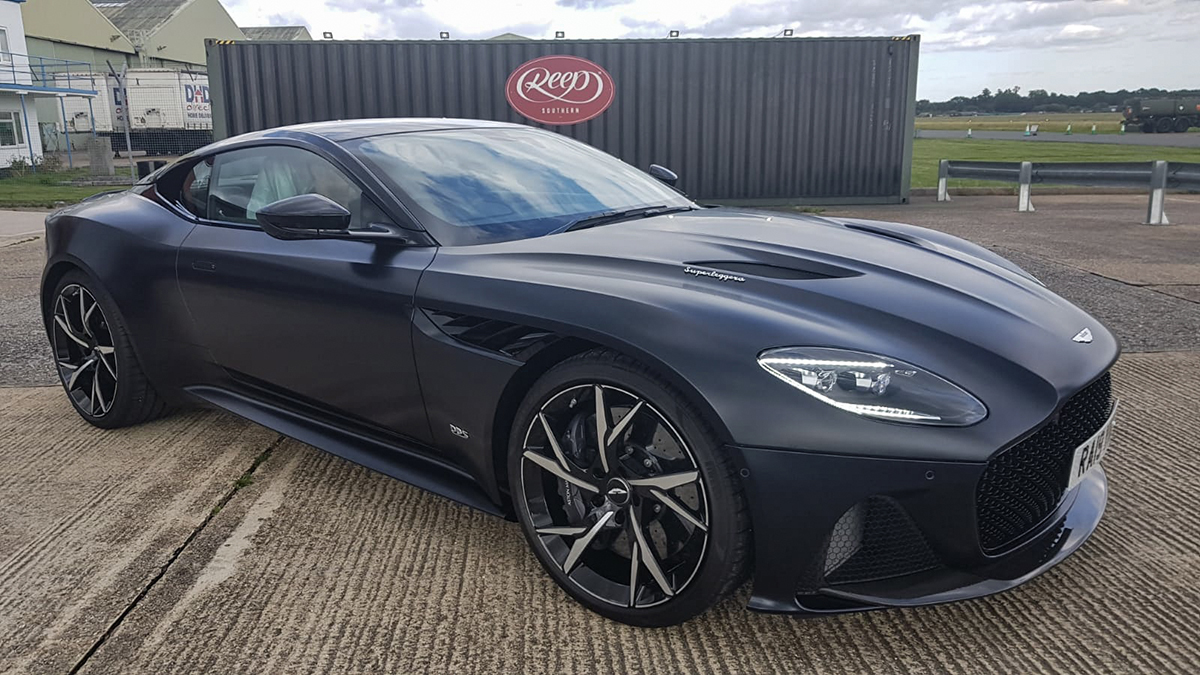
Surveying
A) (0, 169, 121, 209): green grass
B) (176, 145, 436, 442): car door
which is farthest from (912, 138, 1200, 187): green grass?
(176, 145, 436, 442): car door

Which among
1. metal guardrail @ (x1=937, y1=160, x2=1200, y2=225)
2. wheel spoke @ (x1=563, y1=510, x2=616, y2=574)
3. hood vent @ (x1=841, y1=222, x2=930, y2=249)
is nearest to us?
wheel spoke @ (x1=563, y1=510, x2=616, y2=574)

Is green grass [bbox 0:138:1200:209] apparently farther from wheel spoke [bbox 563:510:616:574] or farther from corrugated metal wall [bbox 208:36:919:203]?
wheel spoke [bbox 563:510:616:574]

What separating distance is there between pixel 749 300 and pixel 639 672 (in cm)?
93

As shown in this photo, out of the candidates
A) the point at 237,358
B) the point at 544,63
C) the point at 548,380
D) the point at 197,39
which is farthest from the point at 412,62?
the point at 197,39

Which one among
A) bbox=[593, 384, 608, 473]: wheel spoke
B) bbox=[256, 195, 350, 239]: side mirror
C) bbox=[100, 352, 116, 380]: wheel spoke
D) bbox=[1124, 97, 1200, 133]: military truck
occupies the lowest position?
bbox=[100, 352, 116, 380]: wheel spoke

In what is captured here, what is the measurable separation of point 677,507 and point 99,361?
2.94 meters

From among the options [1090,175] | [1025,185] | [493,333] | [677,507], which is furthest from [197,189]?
[1090,175]

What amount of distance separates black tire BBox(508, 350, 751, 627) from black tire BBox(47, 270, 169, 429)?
7.14 ft

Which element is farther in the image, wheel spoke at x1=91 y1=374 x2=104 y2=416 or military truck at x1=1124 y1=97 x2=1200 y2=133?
military truck at x1=1124 y1=97 x2=1200 y2=133

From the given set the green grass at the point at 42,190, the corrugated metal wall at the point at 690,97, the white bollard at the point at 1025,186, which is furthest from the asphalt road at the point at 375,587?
the green grass at the point at 42,190

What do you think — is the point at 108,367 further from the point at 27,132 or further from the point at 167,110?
the point at 27,132

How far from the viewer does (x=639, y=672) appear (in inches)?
82.7

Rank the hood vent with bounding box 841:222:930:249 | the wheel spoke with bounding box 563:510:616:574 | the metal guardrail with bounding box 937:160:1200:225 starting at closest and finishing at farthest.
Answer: the wheel spoke with bounding box 563:510:616:574
the hood vent with bounding box 841:222:930:249
the metal guardrail with bounding box 937:160:1200:225

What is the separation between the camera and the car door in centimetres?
269
